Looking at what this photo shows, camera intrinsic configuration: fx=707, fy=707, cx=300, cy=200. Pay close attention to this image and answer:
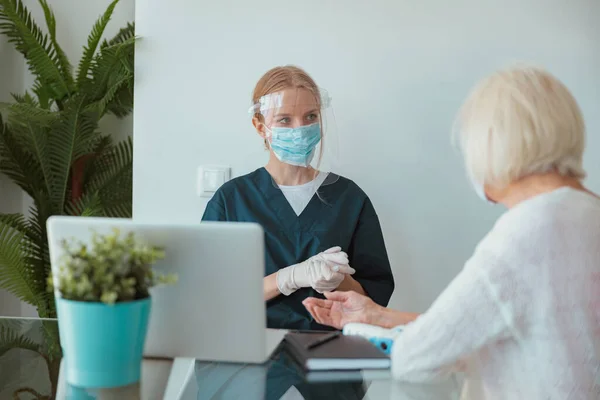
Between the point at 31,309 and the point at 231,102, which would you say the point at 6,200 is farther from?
the point at 231,102

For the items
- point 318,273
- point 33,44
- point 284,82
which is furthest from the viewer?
point 33,44

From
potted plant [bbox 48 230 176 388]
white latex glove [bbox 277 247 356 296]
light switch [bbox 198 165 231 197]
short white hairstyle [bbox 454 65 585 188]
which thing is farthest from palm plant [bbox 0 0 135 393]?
short white hairstyle [bbox 454 65 585 188]

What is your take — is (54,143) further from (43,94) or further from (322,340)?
(322,340)

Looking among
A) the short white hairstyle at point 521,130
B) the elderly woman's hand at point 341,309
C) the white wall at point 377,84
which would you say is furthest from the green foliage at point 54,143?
the short white hairstyle at point 521,130

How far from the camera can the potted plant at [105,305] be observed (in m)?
1.15

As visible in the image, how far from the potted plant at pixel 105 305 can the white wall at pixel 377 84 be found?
132cm

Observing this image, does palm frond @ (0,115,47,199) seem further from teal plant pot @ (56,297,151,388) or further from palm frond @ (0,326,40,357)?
teal plant pot @ (56,297,151,388)

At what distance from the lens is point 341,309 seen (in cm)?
177

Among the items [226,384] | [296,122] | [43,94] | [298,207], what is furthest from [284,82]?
[43,94]

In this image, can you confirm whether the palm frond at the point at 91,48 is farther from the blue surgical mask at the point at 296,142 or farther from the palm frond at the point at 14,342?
the palm frond at the point at 14,342

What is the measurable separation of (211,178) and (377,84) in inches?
27.0

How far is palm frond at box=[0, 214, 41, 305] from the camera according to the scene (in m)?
2.79

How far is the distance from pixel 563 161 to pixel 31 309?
2733mm

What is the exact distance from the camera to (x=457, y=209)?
2582 millimetres
